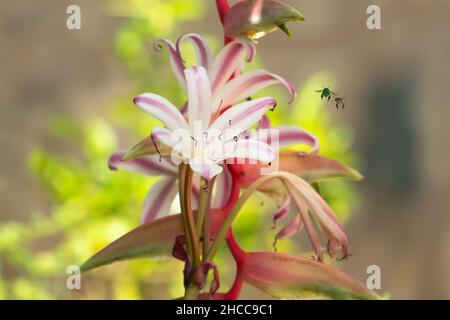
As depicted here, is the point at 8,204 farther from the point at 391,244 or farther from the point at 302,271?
the point at 302,271

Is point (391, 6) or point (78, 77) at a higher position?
point (391, 6)

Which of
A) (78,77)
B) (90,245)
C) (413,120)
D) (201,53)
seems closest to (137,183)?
(90,245)

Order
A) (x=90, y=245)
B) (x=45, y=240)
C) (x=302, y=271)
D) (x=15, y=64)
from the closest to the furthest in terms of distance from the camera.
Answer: (x=302, y=271) < (x=90, y=245) < (x=45, y=240) < (x=15, y=64)

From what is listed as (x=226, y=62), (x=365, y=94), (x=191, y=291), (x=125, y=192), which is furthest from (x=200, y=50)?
(x=365, y=94)

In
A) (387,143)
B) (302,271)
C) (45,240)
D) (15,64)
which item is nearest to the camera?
(302,271)

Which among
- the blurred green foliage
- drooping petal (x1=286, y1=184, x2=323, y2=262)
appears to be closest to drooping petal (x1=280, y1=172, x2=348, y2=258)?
drooping petal (x1=286, y1=184, x2=323, y2=262)

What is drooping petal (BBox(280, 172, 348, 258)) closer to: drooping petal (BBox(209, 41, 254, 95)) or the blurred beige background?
drooping petal (BBox(209, 41, 254, 95))
